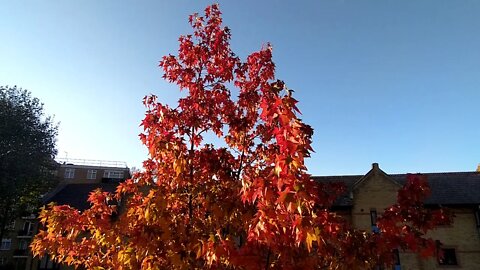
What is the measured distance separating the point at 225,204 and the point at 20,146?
2895 centimetres

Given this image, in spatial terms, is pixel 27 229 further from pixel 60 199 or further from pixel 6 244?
pixel 60 199

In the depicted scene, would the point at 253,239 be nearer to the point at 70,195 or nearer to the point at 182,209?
the point at 182,209

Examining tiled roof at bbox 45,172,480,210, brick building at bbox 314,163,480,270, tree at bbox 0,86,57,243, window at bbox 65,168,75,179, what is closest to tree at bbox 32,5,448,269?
tiled roof at bbox 45,172,480,210

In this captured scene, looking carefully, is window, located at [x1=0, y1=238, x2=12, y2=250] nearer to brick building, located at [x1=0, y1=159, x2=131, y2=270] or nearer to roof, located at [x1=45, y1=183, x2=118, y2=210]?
brick building, located at [x1=0, y1=159, x2=131, y2=270]

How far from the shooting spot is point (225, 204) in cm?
556

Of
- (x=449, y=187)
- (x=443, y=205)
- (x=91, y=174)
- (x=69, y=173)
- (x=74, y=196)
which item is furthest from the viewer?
(x=91, y=174)

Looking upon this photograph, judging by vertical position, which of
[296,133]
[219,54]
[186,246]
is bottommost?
[186,246]

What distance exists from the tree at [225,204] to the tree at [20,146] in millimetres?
25109

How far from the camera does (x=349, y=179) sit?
30906 millimetres

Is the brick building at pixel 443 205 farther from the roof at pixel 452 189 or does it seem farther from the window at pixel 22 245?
the window at pixel 22 245

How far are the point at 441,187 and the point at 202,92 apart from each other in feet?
84.7

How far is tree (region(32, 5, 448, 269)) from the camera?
3.56 metres

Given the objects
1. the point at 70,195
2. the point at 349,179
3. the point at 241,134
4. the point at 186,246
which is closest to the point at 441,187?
the point at 349,179

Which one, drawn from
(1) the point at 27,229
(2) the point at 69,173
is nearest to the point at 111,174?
(2) the point at 69,173
